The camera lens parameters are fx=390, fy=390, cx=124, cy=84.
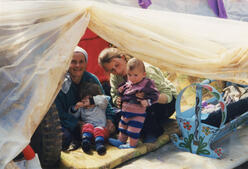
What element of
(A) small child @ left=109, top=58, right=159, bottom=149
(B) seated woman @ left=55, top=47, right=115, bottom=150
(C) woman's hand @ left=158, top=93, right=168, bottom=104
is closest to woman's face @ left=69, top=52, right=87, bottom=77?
(B) seated woman @ left=55, top=47, right=115, bottom=150

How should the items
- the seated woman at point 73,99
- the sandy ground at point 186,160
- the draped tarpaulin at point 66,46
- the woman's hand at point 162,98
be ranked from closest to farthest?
the draped tarpaulin at point 66,46
the sandy ground at point 186,160
the seated woman at point 73,99
the woman's hand at point 162,98

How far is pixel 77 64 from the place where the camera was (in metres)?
3.87

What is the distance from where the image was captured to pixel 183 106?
16.5ft

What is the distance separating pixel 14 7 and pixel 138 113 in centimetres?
154

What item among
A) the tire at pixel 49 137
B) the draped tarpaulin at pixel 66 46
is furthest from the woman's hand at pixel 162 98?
the tire at pixel 49 137

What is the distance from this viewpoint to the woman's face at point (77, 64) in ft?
12.6

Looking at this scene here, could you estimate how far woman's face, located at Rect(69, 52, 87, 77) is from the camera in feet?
12.6

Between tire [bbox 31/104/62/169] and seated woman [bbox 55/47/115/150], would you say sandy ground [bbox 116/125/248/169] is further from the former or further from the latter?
tire [bbox 31/104/62/169]

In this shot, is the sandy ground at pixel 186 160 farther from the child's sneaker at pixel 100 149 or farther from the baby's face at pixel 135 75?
the baby's face at pixel 135 75

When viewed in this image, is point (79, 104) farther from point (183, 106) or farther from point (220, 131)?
point (183, 106)

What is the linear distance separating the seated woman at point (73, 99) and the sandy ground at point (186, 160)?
526 mm

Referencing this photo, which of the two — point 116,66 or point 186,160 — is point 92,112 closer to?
point 116,66

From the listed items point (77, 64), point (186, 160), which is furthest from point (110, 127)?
point (186, 160)

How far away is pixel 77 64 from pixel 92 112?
50cm
